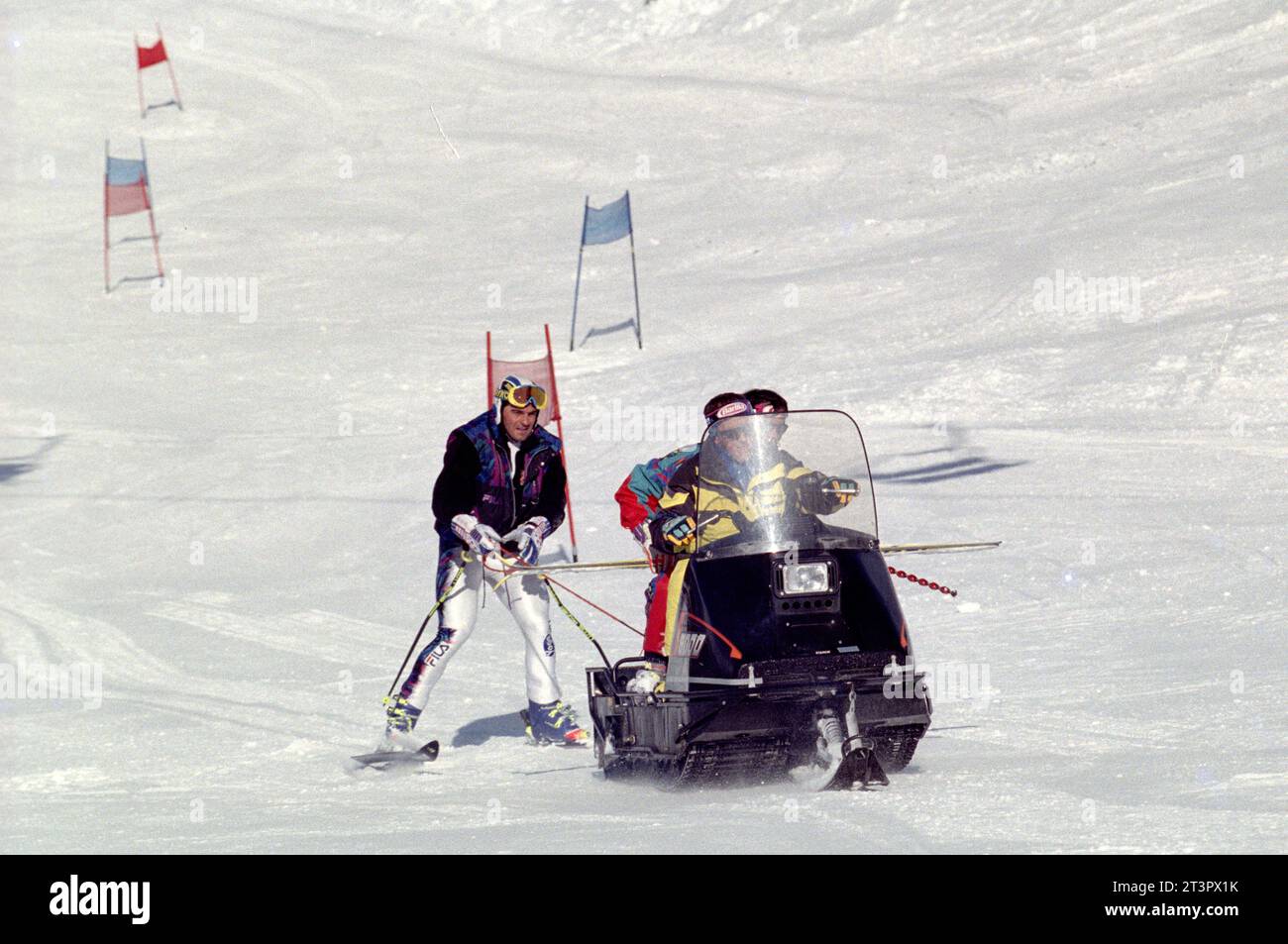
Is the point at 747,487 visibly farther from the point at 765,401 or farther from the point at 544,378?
the point at 544,378

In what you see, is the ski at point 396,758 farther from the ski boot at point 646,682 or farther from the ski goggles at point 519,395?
the ski goggles at point 519,395

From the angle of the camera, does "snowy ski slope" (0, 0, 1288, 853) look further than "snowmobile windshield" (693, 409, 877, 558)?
Yes

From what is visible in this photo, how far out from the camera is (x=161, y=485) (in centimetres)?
1636

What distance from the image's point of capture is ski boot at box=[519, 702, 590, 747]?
846 cm

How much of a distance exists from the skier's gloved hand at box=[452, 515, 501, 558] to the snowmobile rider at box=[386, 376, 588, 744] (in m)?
0.07

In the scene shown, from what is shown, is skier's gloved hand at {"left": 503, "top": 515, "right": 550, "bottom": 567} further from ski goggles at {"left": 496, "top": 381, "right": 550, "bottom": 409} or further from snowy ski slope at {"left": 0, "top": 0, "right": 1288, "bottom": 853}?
snowy ski slope at {"left": 0, "top": 0, "right": 1288, "bottom": 853}

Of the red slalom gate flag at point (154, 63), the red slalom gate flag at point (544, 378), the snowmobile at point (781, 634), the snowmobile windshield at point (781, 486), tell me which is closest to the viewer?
the snowmobile at point (781, 634)

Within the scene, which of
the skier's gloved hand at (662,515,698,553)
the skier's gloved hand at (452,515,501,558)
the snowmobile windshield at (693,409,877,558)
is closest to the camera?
the snowmobile windshield at (693,409,877,558)

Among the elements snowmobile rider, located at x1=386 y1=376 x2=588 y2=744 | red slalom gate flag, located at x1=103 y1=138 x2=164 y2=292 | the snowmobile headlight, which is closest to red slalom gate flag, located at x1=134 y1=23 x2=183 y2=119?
red slalom gate flag, located at x1=103 y1=138 x2=164 y2=292

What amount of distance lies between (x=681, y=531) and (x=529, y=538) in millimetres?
1219

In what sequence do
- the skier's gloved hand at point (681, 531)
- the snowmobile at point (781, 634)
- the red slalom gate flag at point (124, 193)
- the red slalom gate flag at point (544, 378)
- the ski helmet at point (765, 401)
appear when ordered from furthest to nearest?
the red slalom gate flag at point (124, 193) → the red slalom gate flag at point (544, 378) → the ski helmet at point (765, 401) → the skier's gloved hand at point (681, 531) → the snowmobile at point (781, 634)

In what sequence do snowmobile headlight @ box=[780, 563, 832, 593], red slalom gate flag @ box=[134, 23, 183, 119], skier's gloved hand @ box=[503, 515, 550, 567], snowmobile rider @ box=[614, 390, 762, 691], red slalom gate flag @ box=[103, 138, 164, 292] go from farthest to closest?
red slalom gate flag @ box=[134, 23, 183, 119] < red slalom gate flag @ box=[103, 138, 164, 292] < skier's gloved hand @ box=[503, 515, 550, 567] < snowmobile rider @ box=[614, 390, 762, 691] < snowmobile headlight @ box=[780, 563, 832, 593]

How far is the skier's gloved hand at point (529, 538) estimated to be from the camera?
808cm

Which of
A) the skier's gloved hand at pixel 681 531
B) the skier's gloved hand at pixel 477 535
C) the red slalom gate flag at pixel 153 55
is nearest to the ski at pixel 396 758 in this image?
the skier's gloved hand at pixel 477 535
